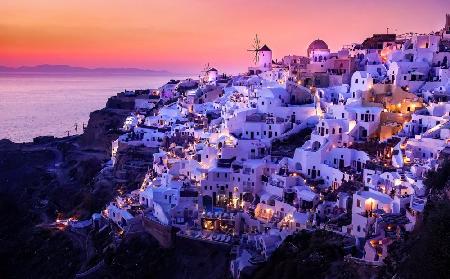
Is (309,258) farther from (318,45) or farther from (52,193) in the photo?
(52,193)

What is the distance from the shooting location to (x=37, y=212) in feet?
163

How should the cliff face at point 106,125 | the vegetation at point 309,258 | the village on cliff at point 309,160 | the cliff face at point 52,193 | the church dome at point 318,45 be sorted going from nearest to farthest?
1. the vegetation at point 309,258
2. the village on cliff at point 309,160
3. the cliff face at point 52,193
4. the church dome at point 318,45
5. the cliff face at point 106,125

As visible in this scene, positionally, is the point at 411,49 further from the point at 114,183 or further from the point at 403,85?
the point at 114,183

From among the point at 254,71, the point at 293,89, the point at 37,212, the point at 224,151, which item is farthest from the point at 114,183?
the point at 254,71

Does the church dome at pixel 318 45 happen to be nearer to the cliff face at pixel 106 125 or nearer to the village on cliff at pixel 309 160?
the village on cliff at pixel 309 160

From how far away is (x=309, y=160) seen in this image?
32.4 metres

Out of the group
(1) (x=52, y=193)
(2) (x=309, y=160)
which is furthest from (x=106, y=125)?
(2) (x=309, y=160)

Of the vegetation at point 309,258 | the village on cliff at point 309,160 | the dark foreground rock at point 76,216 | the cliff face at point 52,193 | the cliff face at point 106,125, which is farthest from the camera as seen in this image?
the cliff face at point 106,125

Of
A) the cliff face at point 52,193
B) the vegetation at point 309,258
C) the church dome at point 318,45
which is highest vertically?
the church dome at point 318,45

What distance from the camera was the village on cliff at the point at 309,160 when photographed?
2628 centimetres

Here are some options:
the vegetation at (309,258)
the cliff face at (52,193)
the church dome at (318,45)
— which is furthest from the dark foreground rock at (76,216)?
the church dome at (318,45)

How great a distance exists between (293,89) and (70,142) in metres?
40.8

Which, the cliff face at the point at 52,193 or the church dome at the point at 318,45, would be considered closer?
the cliff face at the point at 52,193

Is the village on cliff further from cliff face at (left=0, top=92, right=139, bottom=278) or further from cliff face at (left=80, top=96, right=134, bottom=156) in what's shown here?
cliff face at (left=80, top=96, right=134, bottom=156)
